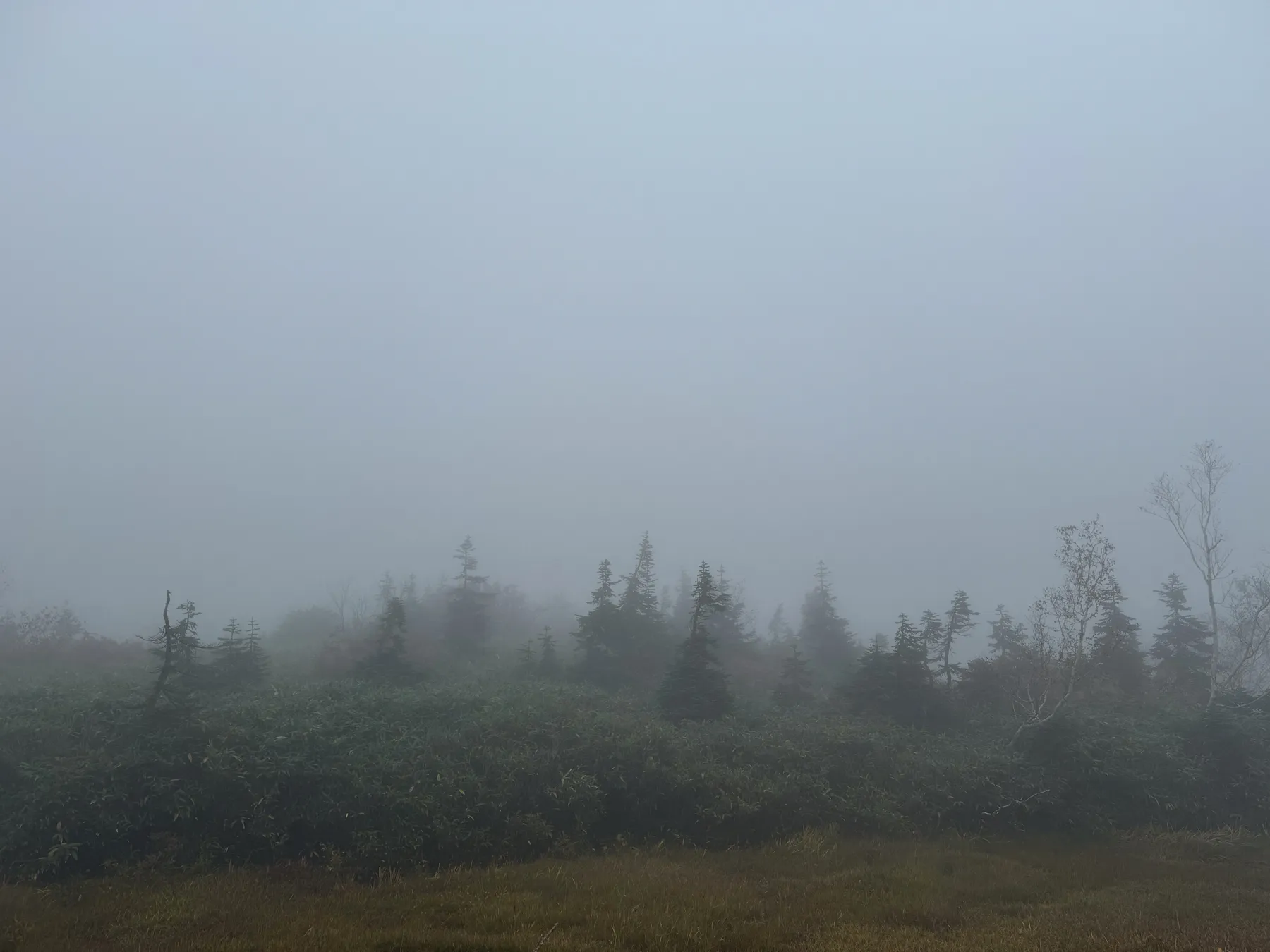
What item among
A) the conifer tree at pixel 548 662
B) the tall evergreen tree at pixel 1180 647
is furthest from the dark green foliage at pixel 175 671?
the tall evergreen tree at pixel 1180 647

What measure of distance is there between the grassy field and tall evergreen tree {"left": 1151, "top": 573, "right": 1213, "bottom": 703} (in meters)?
19.4

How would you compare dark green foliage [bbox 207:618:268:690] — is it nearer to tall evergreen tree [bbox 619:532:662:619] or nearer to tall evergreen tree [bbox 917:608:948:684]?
tall evergreen tree [bbox 619:532:662:619]

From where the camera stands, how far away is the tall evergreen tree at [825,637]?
36500 mm

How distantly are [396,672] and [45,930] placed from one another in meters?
15.8

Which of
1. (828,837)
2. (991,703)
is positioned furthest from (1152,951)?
(991,703)

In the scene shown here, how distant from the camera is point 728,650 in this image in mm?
34875

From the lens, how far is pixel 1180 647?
31.6 m

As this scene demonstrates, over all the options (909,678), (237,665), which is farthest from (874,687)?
(237,665)

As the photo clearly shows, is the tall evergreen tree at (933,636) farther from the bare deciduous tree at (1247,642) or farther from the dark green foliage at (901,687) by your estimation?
the bare deciduous tree at (1247,642)

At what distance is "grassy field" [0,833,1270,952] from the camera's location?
910cm

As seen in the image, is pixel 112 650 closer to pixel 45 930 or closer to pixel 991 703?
pixel 45 930

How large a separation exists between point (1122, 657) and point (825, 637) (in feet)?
45.3

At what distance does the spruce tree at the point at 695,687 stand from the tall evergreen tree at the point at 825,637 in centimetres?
1485

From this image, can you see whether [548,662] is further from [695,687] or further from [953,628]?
[953,628]
